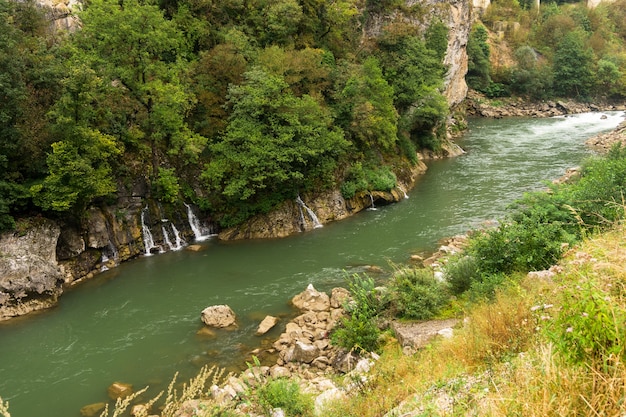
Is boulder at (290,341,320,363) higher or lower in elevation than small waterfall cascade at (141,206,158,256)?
lower

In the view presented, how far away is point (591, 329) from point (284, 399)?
223 inches

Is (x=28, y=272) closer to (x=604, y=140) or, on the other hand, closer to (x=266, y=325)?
(x=266, y=325)

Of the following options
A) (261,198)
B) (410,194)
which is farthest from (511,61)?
(261,198)

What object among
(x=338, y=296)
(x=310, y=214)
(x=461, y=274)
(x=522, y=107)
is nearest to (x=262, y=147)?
(x=310, y=214)

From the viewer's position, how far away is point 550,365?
12.2 feet

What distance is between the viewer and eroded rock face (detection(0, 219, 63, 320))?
1527 centimetres

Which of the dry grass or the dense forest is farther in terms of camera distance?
the dense forest

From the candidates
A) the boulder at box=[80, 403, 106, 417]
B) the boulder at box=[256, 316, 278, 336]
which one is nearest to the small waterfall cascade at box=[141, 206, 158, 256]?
the boulder at box=[256, 316, 278, 336]

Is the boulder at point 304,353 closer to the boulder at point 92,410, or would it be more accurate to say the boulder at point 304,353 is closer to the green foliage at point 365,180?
the boulder at point 92,410

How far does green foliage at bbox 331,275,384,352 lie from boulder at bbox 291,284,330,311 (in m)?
1.98

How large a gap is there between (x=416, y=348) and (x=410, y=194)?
61.4 feet

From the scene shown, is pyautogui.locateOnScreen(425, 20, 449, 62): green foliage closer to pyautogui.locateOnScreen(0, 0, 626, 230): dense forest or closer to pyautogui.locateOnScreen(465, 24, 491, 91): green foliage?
pyautogui.locateOnScreen(0, 0, 626, 230): dense forest

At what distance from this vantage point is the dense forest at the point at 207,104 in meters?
17.0

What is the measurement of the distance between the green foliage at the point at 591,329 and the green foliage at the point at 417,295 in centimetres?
723
